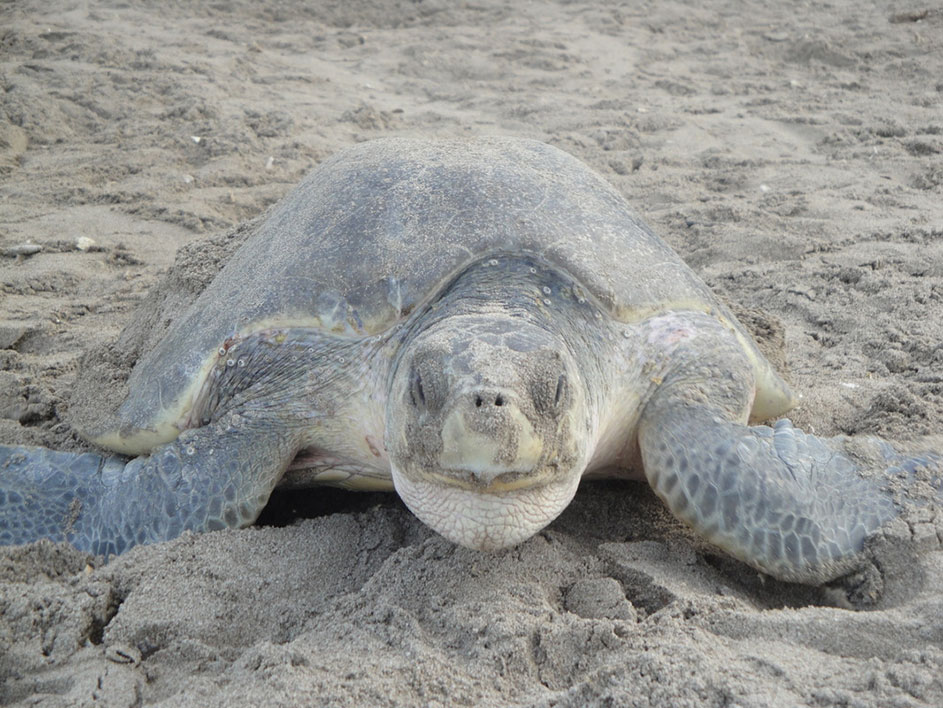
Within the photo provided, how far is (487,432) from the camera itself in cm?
157

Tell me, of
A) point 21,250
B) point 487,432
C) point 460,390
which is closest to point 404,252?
point 460,390

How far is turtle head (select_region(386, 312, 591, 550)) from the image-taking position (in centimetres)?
160

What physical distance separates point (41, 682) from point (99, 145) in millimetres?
4513

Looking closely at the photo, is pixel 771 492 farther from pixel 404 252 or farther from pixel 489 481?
pixel 404 252

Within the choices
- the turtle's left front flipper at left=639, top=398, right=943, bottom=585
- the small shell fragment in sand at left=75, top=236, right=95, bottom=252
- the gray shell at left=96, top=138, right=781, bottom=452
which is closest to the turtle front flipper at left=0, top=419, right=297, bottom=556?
the gray shell at left=96, top=138, right=781, bottom=452

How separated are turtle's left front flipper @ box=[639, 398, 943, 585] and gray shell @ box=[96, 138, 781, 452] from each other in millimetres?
395

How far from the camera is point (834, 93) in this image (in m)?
6.00

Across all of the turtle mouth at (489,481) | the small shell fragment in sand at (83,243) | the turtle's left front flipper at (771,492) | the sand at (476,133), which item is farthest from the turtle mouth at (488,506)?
the small shell fragment in sand at (83,243)

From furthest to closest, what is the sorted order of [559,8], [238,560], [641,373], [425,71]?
[559,8]
[425,71]
[641,373]
[238,560]

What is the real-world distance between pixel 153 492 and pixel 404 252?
33.8 inches

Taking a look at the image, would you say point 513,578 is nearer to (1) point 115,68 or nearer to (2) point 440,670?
(2) point 440,670

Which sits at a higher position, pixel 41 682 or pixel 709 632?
pixel 709 632

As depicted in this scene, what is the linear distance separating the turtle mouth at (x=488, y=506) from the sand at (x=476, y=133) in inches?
4.8

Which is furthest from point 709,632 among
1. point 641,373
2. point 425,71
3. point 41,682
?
point 425,71
